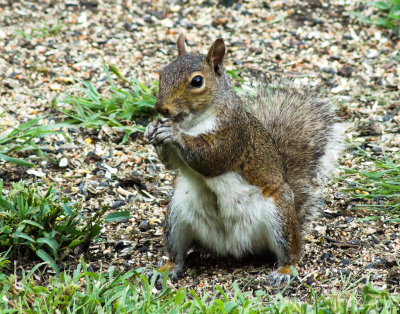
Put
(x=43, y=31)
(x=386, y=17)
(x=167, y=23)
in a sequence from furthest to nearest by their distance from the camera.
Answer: (x=167, y=23) → (x=386, y=17) → (x=43, y=31)

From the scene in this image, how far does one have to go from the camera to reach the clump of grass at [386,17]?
572 centimetres

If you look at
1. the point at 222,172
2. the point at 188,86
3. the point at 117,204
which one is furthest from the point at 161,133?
the point at 117,204

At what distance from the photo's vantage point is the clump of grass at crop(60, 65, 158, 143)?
4578mm

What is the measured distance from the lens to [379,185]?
393 centimetres

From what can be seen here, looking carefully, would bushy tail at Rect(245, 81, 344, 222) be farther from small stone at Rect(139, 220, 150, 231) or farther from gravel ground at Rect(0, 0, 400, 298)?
small stone at Rect(139, 220, 150, 231)

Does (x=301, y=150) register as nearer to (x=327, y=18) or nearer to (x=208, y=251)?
(x=208, y=251)

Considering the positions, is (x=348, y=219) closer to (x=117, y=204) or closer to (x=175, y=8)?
(x=117, y=204)

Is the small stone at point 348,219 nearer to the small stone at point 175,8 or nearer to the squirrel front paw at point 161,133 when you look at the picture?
the squirrel front paw at point 161,133

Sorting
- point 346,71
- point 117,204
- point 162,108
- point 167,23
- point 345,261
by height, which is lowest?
point 345,261

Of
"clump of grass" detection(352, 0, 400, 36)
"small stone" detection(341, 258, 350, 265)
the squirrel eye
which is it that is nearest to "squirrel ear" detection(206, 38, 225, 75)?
the squirrel eye

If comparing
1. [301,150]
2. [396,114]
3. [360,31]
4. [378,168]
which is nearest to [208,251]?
[301,150]

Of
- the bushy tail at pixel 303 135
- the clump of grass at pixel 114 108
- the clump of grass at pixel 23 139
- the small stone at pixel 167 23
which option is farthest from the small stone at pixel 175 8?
the bushy tail at pixel 303 135

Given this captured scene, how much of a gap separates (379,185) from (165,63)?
7.25 feet

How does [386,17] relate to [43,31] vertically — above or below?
below
